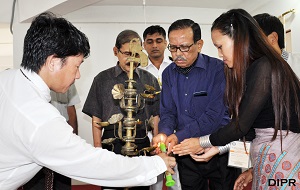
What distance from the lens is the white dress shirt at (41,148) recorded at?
1.13 metres

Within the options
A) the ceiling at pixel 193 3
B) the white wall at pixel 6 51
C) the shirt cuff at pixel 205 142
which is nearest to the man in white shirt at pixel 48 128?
the shirt cuff at pixel 205 142

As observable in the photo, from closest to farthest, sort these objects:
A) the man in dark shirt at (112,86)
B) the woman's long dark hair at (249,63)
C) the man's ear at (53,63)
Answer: the man's ear at (53,63) → the woman's long dark hair at (249,63) → the man in dark shirt at (112,86)

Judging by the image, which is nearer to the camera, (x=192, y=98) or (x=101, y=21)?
(x=192, y=98)

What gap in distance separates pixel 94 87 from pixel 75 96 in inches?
25.3

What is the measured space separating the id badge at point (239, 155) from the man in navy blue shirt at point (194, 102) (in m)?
0.26

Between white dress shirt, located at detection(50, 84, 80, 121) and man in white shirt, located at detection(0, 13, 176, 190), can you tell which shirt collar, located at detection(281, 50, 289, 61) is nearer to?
man in white shirt, located at detection(0, 13, 176, 190)

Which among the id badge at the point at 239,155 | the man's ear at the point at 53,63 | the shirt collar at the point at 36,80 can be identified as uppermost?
the man's ear at the point at 53,63

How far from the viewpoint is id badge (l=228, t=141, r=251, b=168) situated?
1674 millimetres

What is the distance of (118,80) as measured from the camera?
2.39 meters

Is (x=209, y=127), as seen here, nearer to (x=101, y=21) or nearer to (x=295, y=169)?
(x=295, y=169)

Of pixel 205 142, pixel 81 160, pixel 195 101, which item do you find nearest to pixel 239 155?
pixel 205 142

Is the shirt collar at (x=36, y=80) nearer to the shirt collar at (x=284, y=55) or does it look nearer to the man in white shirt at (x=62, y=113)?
the man in white shirt at (x=62, y=113)

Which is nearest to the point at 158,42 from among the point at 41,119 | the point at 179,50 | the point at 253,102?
the point at 179,50

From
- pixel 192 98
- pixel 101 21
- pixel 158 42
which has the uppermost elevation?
pixel 101 21
